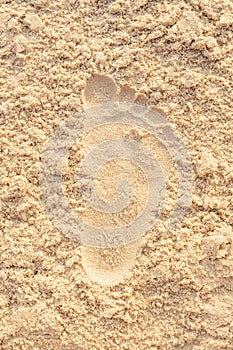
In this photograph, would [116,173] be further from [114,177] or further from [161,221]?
[161,221]

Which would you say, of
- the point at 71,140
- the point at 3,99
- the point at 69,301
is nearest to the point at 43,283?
the point at 69,301

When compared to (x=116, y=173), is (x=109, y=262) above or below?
below

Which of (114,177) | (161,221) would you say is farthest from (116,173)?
(161,221)

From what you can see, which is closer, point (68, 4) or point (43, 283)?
point (43, 283)

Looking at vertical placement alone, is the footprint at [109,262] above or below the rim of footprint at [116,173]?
below

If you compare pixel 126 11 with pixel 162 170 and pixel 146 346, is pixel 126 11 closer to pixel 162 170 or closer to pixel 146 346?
pixel 162 170
